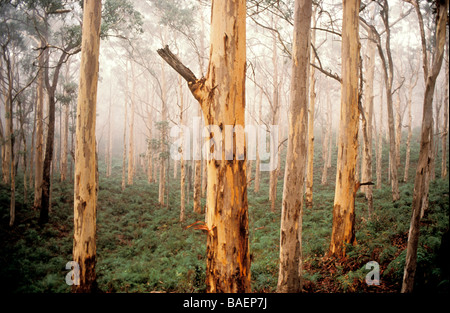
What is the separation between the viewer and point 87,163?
190 inches

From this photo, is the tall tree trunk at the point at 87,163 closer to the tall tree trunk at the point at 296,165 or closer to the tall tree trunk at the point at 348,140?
the tall tree trunk at the point at 296,165

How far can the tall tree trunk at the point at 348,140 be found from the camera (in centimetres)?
517

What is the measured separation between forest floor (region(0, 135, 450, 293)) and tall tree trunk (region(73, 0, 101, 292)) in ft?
3.19

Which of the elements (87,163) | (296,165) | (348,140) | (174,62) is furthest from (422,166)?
(87,163)

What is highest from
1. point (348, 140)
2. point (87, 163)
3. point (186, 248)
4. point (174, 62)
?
point (174, 62)

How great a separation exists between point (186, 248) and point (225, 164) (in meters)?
6.14

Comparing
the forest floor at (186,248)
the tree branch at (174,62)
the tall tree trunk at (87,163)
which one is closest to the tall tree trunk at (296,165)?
the forest floor at (186,248)

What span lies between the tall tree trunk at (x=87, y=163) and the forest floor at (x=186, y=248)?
38.2 inches

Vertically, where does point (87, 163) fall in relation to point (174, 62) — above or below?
below

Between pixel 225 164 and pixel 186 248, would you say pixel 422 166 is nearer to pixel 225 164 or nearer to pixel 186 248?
pixel 225 164

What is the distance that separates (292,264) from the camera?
3.76 metres

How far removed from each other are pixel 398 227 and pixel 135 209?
11.4 meters
